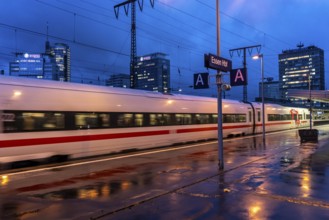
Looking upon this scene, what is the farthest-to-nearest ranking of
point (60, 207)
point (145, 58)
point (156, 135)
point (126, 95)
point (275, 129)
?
point (275, 129) < point (145, 58) < point (156, 135) < point (126, 95) < point (60, 207)

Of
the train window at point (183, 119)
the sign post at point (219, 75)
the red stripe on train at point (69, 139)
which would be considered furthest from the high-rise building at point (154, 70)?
the sign post at point (219, 75)

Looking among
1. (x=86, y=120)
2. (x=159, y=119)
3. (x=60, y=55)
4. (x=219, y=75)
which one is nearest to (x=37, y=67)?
(x=60, y=55)

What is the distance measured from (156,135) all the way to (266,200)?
42.9 feet

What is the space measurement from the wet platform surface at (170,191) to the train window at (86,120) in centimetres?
240

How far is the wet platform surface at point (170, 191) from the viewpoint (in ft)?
23.6

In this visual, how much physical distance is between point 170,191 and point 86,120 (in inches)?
321

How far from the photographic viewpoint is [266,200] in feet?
26.8

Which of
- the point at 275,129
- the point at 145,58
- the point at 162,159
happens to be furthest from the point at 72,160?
the point at 275,129

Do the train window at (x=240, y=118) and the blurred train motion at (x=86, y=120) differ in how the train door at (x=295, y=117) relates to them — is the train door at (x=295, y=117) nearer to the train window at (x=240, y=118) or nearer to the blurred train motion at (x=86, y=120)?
the train window at (x=240, y=118)

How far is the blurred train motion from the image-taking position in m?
13.2

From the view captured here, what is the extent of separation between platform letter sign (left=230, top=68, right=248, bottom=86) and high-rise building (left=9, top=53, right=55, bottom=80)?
81.4 ft

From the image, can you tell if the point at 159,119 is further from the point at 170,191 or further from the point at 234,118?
the point at 170,191

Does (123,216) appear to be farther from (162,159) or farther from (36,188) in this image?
(162,159)

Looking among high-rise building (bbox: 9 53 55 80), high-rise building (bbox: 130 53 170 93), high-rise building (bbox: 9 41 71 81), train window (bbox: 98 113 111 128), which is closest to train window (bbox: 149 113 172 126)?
train window (bbox: 98 113 111 128)
